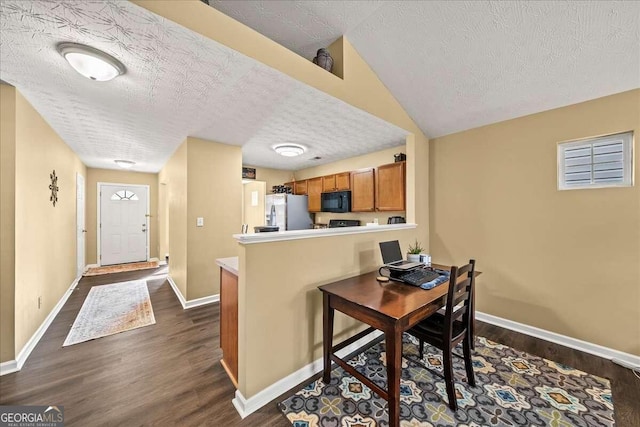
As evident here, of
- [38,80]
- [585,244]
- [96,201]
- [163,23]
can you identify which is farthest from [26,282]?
[585,244]

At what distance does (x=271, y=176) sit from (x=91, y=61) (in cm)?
407

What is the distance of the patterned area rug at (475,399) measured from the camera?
1.55 metres

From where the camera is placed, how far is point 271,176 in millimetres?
5641

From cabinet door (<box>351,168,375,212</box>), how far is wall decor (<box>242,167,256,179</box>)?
2.31 meters

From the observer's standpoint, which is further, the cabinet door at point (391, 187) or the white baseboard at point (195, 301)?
the cabinet door at point (391, 187)

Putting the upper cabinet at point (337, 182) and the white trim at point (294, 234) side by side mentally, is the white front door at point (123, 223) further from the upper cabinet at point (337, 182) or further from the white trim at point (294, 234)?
the white trim at point (294, 234)

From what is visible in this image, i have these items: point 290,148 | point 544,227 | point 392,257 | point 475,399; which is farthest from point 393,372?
point 290,148

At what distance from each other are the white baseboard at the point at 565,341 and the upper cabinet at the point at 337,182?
9.02ft

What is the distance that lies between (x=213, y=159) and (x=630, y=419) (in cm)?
467

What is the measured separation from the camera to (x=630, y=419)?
1.55 metres

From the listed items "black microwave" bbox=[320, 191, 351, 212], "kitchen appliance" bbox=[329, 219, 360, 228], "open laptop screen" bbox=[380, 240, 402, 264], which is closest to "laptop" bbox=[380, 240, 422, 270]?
"open laptop screen" bbox=[380, 240, 402, 264]

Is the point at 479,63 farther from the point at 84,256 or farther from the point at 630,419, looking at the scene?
the point at 84,256

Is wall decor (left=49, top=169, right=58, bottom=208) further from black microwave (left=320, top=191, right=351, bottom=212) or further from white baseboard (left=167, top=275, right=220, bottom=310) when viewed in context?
black microwave (left=320, top=191, right=351, bottom=212)

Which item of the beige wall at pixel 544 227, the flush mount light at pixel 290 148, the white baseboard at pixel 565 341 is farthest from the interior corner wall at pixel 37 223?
the white baseboard at pixel 565 341
